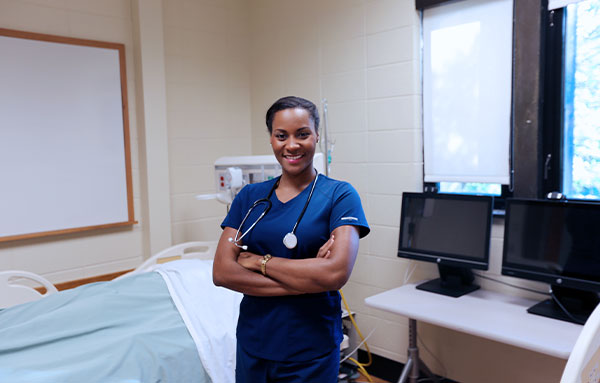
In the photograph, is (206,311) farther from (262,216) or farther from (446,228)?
(446,228)

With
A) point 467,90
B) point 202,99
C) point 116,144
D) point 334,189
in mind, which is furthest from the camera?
point 202,99

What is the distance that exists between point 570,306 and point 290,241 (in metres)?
1.42

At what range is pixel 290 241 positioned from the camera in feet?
4.20

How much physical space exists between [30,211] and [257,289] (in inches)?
80.6

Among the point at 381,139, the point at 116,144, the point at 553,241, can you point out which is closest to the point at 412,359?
the point at 553,241

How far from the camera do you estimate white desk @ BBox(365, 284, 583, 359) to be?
1.75 m

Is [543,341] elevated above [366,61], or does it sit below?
below

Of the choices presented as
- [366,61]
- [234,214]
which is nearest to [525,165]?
[366,61]

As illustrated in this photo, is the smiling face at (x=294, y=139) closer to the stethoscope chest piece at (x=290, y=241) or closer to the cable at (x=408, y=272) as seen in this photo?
the stethoscope chest piece at (x=290, y=241)

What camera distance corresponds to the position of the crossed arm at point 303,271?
1259 millimetres

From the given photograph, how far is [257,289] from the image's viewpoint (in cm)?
131

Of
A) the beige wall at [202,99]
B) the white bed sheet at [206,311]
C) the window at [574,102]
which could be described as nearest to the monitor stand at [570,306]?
the window at [574,102]

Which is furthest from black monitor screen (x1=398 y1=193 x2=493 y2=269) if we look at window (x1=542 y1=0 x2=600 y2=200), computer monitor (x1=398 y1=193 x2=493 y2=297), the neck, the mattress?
the neck

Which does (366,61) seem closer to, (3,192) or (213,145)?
(213,145)
